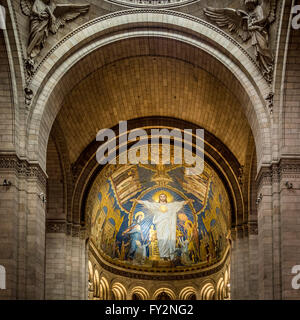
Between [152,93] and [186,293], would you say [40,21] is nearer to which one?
[152,93]

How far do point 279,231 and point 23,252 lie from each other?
7.62 m

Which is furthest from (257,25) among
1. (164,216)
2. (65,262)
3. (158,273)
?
(158,273)

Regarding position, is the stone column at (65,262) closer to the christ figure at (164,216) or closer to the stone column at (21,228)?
the stone column at (21,228)

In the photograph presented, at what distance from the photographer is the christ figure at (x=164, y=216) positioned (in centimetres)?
4309

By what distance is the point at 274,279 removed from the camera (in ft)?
72.6

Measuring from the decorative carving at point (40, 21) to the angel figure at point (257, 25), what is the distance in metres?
5.36

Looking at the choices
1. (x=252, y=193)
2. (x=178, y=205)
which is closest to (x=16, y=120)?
(x=252, y=193)

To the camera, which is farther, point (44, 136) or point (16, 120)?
point (44, 136)

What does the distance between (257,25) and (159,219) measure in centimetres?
2104

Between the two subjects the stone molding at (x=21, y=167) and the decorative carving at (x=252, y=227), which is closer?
the stone molding at (x=21, y=167)

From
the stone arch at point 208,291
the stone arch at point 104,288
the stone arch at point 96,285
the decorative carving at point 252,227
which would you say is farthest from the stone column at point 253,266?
the stone arch at point 208,291

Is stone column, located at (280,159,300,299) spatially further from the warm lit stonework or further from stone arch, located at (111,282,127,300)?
stone arch, located at (111,282,127,300)
